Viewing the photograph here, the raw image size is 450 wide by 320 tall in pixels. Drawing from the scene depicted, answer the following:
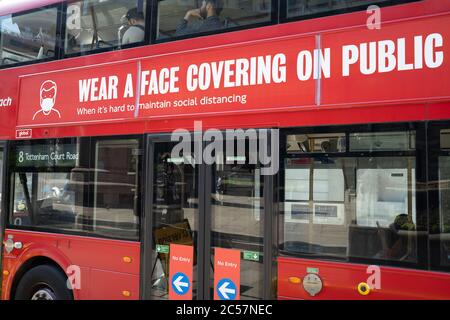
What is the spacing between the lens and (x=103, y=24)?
16.4 ft

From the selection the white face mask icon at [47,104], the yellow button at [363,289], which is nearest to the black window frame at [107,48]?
the white face mask icon at [47,104]

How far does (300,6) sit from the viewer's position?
12.6 feet

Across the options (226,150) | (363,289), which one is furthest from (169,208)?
(363,289)

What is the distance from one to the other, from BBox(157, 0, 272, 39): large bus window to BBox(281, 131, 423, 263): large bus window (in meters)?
1.24

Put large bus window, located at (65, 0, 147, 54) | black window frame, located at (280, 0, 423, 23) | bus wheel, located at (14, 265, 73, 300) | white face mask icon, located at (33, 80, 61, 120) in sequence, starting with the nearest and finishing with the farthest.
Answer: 1. black window frame, located at (280, 0, 423, 23)
2. large bus window, located at (65, 0, 147, 54)
3. bus wheel, located at (14, 265, 73, 300)
4. white face mask icon, located at (33, 80, 61, 120)

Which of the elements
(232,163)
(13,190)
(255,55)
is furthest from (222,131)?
(13,190)

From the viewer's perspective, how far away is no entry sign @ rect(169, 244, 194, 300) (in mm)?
4211

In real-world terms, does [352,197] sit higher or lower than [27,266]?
higher

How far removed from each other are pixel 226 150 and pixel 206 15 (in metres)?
1.38

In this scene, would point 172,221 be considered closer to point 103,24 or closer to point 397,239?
point 397,239

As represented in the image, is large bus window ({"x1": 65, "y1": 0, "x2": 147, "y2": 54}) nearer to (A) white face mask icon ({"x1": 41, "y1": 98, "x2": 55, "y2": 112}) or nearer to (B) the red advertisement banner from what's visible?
(B) the red advertisement banner

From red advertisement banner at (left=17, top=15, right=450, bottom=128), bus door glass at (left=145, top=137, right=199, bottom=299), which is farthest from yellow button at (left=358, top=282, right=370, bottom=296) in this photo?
bus door glass at (left=145, top=137, right=199, bottom=299)

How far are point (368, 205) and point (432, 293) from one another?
2.49 feet

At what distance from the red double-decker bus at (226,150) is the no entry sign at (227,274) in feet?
0.05
